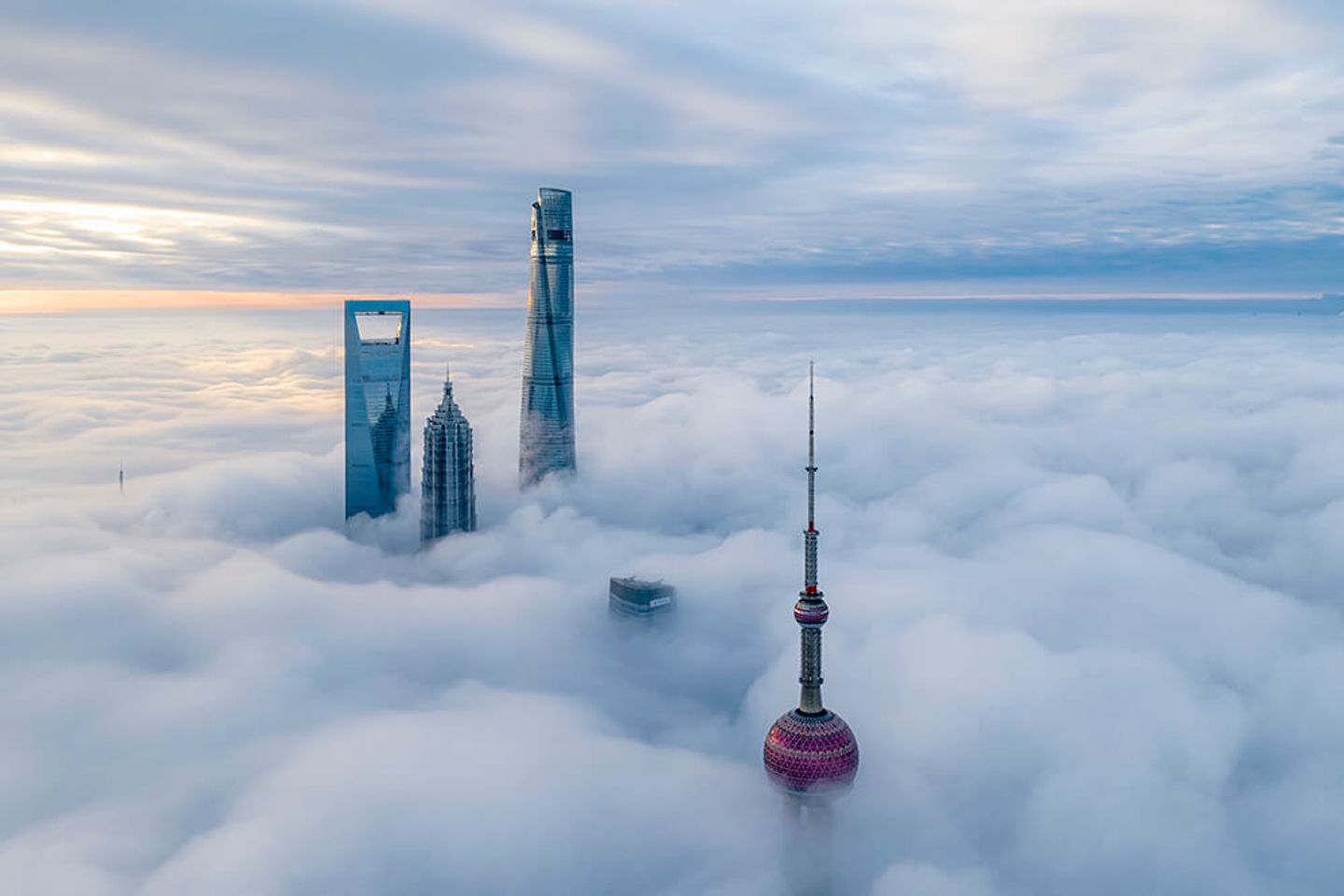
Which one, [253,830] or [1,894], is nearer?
[1,894]

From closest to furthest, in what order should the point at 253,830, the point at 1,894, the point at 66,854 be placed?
the point at 1,894, the point at 66,854, the point at 253,830

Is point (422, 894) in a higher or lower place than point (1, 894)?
lower

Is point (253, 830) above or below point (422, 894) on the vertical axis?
above

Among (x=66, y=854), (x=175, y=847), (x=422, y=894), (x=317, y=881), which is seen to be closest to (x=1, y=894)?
(x=66, y=854)

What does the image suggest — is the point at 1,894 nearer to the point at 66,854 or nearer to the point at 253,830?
the point at 66,854

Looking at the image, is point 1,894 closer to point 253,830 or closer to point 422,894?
point 253,830

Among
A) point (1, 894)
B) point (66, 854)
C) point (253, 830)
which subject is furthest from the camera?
point (253, 830)

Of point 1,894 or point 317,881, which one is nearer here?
point 1,894

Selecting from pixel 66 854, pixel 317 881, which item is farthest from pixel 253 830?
pixel 66 854
